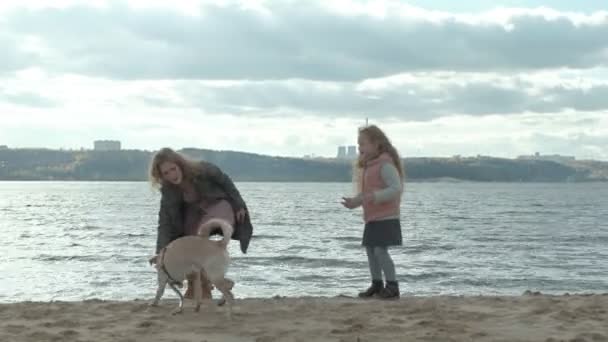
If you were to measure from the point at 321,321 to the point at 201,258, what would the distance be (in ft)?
4.38

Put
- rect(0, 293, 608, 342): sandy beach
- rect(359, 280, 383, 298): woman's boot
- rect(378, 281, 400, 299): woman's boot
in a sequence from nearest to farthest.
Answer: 1. rect(0, 293, 608, 342): sandy beach
2. rect(378, 281, 400, 299): woman's boot
3. rect(359, 280, 383, 298): woman's boot

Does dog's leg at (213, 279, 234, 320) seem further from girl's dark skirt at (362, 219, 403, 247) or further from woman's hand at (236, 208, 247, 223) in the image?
girl's dark skirt at (362, 219, 403, 247)

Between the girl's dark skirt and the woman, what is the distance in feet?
5.22

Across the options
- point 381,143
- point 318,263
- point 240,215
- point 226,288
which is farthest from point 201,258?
point 318,263

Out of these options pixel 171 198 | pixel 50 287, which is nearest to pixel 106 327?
pixel 171 198

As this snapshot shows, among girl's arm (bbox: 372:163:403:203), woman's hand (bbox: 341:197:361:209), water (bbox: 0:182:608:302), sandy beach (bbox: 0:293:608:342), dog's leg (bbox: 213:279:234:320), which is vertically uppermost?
girl's arm (bbox: 372:163:403:203)

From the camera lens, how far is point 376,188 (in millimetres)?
8992

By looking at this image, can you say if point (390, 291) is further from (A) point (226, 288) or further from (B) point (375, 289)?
(A) point (226, 288)

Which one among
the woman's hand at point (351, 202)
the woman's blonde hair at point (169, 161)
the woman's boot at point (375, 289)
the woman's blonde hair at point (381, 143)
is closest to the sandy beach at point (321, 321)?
the woman's boot at point (375, 289)

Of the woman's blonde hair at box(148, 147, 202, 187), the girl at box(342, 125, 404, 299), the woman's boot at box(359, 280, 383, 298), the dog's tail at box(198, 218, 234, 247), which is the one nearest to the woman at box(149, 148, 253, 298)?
the woman's blonde hair at box(148, 147, 202, 187)

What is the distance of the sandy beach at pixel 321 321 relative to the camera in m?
6.69

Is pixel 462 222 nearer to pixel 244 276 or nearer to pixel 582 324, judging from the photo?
pixel 244 276

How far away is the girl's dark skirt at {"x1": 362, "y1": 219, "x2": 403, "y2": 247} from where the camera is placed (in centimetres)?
901

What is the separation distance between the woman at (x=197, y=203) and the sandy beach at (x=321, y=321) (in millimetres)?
848
